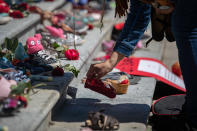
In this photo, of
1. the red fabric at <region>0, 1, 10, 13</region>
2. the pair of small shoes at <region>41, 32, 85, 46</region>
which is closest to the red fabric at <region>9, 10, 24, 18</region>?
the red fabric at <region>0, 1, 10, 13</region>

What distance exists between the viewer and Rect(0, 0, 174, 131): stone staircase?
1.76 m

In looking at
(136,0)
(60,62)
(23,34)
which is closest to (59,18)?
(23,34)

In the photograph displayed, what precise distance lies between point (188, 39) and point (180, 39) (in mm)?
51

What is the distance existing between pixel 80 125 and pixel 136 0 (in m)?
Answer: 0.82

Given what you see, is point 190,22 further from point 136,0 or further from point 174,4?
point 136,0

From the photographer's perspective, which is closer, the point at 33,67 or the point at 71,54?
the point at 33,67

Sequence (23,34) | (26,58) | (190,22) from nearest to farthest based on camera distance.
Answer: (190,22) → (26,58) → (23,34)

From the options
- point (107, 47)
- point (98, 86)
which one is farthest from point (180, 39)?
point (107, 47)

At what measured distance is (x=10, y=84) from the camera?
75.5 inches

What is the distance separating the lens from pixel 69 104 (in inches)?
94.1

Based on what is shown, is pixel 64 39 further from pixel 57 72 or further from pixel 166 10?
pixel 166 10

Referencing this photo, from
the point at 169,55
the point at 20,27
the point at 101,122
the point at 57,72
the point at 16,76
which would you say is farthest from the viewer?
the point at 169,55

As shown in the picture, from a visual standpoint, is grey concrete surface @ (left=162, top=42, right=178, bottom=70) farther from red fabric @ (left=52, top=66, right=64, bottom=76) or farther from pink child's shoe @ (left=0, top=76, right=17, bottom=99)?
pink child's shoe @ (left=0, top=76, right=17, bottom=99)

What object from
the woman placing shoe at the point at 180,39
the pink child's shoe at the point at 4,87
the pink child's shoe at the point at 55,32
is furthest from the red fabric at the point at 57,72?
the pink child's shoe at the point at 55,32
